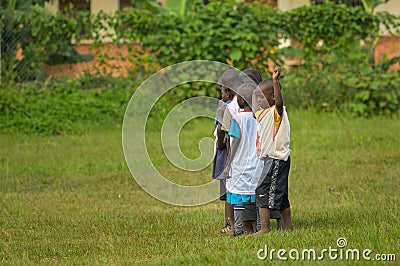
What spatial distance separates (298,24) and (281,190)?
32.0ft

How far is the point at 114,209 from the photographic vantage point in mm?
8320

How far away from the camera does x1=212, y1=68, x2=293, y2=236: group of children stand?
651 cm

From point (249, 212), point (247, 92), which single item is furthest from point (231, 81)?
point (249, 212)

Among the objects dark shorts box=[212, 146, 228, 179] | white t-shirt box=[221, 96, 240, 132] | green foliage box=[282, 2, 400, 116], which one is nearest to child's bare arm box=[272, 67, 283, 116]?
white t-shirt box=[221, 96, 240, 132]

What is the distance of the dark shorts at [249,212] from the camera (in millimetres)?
6781

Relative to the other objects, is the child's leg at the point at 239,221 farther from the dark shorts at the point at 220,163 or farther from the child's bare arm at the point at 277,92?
the child's bare arm at the point at 277,92

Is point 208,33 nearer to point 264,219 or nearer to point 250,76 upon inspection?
point 250,76

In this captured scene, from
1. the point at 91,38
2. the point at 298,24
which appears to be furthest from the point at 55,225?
the point at 298,24

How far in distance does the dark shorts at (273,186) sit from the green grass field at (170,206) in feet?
0.92

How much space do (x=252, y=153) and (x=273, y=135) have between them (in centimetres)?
34

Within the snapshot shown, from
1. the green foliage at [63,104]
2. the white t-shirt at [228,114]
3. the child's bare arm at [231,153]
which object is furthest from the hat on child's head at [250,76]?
the green foliage at [63,104]

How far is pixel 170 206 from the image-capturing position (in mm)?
8672

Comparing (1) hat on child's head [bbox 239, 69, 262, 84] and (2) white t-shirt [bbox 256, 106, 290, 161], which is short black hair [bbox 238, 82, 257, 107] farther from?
(2) white t-shirt [bbox 256, 106, 290, 161]

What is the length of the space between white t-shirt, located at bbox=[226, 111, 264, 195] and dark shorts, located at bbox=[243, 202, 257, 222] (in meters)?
0.12
